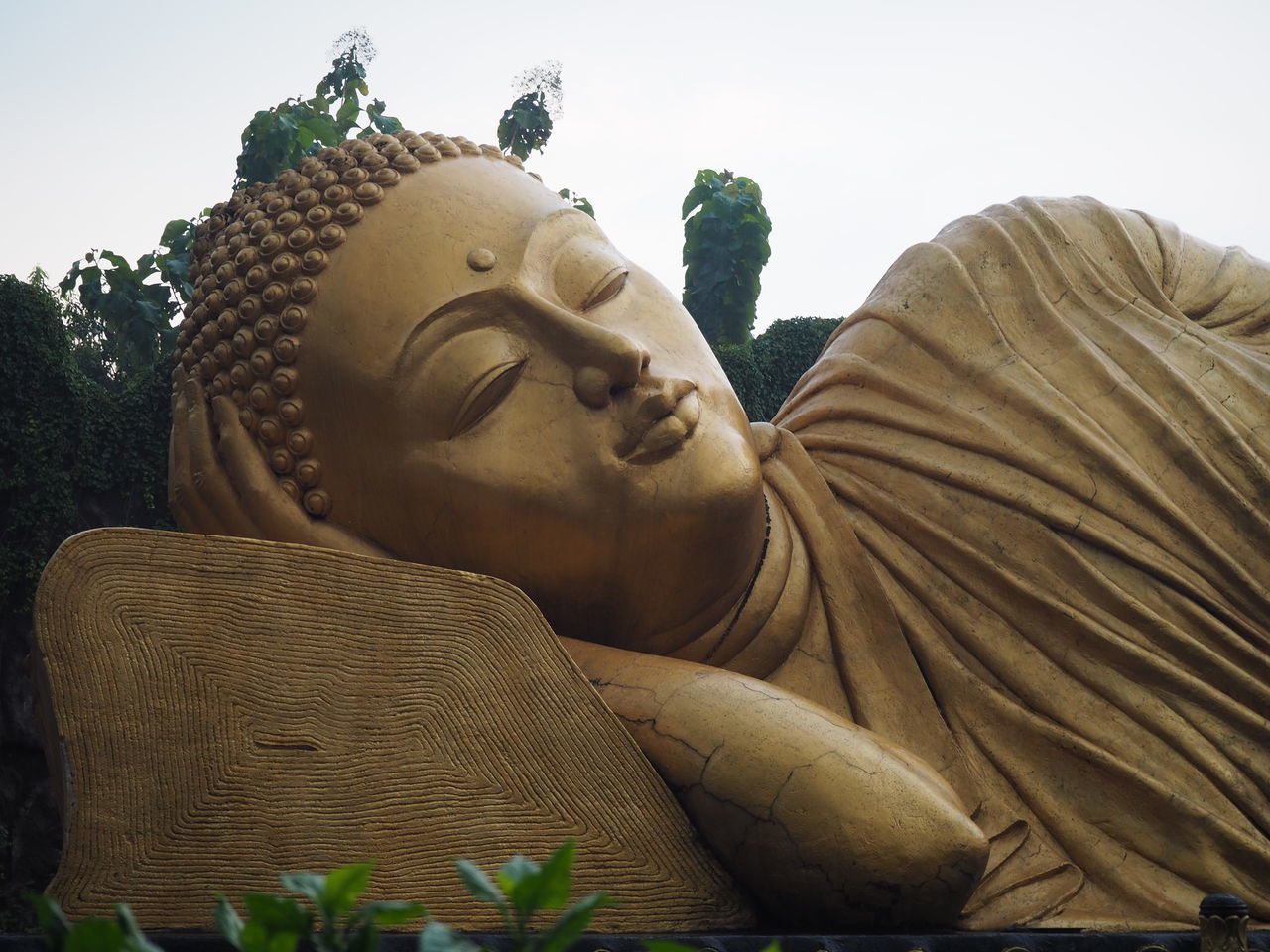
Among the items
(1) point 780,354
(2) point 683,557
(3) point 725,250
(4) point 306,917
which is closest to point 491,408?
(2) point 683,557

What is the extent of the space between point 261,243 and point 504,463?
2.49 feet

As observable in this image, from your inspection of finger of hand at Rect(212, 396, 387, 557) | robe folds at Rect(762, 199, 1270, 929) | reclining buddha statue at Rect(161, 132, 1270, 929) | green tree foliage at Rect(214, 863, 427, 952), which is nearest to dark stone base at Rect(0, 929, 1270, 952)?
reclining buddha statue at Rect(161, 132, 1270, 929)

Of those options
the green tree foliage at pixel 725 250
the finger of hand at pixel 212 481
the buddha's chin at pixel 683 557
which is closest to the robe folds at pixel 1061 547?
the buddha's chin at pixel 683 557

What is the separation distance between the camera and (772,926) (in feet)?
8.18

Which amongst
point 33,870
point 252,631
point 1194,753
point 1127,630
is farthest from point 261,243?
point 33,870

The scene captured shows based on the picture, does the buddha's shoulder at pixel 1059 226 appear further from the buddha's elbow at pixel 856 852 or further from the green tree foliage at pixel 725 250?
the green tree foliage at pixel 725 250

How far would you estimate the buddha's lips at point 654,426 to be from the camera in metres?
2.77

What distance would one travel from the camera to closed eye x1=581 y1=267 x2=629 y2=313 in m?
2.94

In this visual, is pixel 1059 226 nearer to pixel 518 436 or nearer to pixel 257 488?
pixel 518 436

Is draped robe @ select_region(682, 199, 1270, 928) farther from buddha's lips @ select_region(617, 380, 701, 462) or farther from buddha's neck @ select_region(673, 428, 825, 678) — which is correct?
buddha's lips @ select_region(617, 380, 701, 462)

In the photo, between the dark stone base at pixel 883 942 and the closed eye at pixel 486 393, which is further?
the closed eye at pixel 486 393

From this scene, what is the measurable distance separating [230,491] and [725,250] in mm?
6503

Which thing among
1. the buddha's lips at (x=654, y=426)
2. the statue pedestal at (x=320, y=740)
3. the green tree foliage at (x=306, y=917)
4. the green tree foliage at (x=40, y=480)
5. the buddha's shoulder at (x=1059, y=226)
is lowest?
the green tree foliage at (x=40, y=480)

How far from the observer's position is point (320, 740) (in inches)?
93.4
